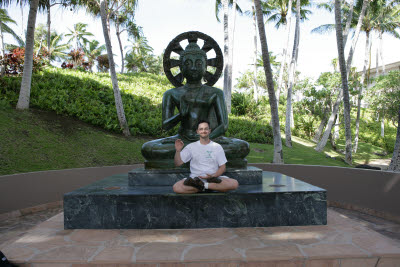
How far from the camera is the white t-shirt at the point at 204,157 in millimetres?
3283

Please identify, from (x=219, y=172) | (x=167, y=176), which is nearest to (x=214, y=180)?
(x=219, y=172)

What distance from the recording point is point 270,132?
14086 millimetres

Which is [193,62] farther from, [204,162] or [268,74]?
[268,74]

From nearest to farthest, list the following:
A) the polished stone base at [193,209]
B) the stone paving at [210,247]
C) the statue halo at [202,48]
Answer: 1. the stone paving at [210,247]
2. the polished stone base at [193,209]
3. the statue halo at [202,48]

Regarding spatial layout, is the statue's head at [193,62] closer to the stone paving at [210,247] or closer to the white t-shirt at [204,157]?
the white t-shirt at [204,157]

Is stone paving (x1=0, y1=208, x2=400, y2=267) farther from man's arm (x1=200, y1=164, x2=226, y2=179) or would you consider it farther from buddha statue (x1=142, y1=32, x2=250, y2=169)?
buddha statue (x1=142, y1=32, x2=250, y2=169)

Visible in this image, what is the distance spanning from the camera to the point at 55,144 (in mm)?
7789

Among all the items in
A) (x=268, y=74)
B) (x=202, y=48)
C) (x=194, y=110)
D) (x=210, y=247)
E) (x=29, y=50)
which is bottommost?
(x=210, y=247)

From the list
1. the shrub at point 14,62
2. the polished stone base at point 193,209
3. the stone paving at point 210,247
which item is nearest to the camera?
the stone paving at point 210,247

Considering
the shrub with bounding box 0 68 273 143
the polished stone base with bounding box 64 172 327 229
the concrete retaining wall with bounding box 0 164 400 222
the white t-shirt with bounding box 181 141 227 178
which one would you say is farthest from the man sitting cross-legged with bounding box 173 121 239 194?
the shrub with bounding box 0 68 273 143

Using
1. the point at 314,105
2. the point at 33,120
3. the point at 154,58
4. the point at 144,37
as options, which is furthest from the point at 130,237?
the point at 154,58

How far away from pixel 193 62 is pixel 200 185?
218cm

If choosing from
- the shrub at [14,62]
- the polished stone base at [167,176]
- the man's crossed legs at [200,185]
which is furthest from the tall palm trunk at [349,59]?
the shrub at [14,62]

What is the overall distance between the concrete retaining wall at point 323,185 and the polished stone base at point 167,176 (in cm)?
224
